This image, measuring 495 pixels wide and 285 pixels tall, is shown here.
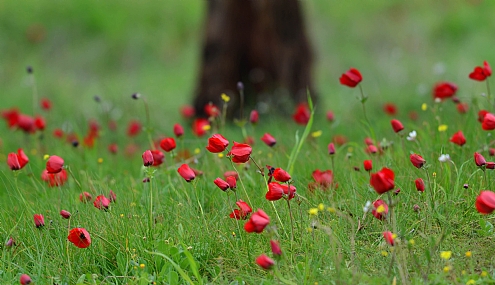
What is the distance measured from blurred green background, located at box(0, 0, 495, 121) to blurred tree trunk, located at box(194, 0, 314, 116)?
2.01 m

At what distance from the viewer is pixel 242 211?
7.41 ft

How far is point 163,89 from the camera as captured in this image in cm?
944

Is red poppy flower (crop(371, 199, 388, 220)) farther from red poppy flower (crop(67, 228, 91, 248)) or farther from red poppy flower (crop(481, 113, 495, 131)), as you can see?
red poppy flower (crop(67, 228, 91, 248))

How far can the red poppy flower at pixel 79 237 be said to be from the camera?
7.03ft

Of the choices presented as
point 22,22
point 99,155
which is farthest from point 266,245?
point 22,22

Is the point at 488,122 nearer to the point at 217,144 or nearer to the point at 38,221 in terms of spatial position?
the point at 217,144

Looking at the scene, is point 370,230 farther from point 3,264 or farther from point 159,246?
point 3,264

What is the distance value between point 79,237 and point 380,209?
101 cm

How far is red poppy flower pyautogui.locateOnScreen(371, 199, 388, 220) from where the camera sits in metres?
1.94

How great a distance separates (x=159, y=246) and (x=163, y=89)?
733cm

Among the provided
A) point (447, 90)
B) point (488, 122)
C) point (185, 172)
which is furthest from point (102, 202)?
point (447, 90)

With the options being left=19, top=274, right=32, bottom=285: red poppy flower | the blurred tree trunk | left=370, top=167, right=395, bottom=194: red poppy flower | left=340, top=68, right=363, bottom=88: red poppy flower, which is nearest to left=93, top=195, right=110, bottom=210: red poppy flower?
left=19, top=274, right=32, bottom=285: red poppy flower

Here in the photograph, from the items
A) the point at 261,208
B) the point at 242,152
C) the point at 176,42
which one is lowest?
the point at 176,42

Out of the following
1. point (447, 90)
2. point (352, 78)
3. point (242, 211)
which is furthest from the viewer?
point (447, 90)
